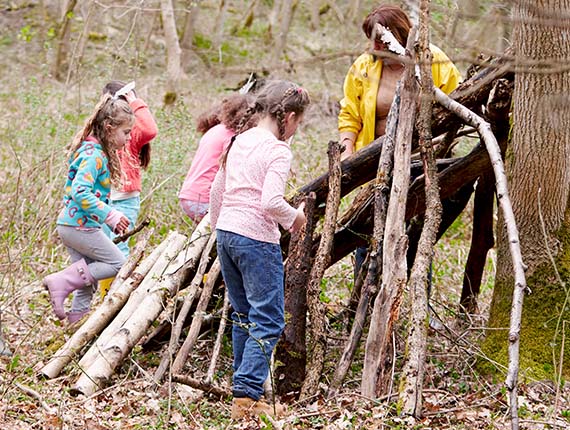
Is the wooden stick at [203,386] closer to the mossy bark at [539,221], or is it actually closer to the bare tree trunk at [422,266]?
the bare tree trunk at [422,266]

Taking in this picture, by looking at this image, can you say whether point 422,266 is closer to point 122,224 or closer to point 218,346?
point 218,346

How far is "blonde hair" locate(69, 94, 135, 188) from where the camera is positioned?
5559 millimetres

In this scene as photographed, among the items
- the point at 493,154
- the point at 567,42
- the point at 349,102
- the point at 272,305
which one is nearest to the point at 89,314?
the point at 272,305

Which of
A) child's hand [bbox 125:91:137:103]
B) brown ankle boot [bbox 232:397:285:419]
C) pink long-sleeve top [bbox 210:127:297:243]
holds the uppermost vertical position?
→ child's hand [bbox 125:91:137:103]

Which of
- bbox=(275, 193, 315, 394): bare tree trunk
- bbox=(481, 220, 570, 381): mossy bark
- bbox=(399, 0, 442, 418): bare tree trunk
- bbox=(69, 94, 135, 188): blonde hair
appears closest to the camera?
bbox=(399, 0, 442, 418): bare tree trunk

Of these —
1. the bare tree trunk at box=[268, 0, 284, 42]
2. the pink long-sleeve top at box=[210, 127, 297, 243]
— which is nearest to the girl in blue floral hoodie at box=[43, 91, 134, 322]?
the pink long-sleeve top at box=[210, 127, 297, 243]

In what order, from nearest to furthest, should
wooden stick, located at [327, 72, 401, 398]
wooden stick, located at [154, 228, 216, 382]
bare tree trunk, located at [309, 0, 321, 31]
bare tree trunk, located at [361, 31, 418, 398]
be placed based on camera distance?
1. bare tree trunk, located at [361, 31, 418, 398]
2. wooden stick, located at [327, 72, 401, 398]
3. wooden stick, located at [154, 228, 216, 382]
4. bare tree trunk, located at [309, 0, 321, 31]

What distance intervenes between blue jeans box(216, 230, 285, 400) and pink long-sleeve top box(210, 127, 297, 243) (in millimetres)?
71

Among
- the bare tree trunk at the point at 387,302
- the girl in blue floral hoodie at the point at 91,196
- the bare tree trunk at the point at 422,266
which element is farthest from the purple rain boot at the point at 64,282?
the bare tree trunk at the point at 422,266

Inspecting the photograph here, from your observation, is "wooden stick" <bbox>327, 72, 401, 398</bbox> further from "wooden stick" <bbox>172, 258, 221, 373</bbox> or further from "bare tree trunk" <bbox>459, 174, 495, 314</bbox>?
"bare tree trunk" <bbox>459, 174, 495, 314</bbox>

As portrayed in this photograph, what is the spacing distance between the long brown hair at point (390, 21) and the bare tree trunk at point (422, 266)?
651mm

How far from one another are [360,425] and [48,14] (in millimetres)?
19489

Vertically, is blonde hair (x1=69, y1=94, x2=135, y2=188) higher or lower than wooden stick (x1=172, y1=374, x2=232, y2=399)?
higher

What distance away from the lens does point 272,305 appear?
13.9 ft
